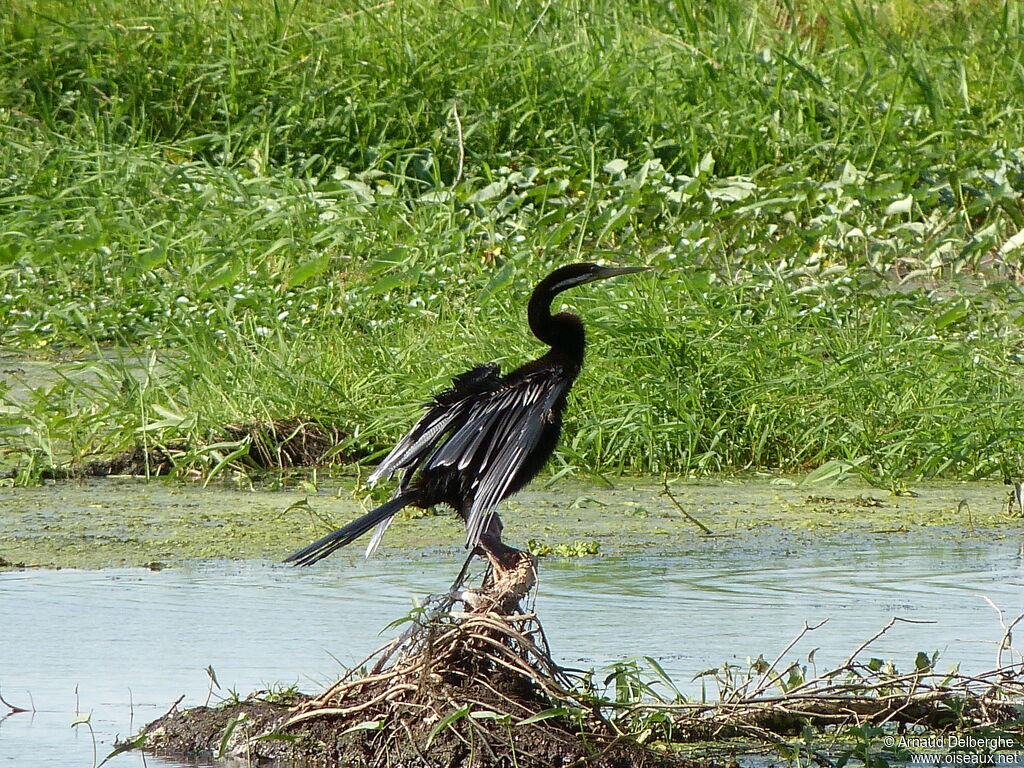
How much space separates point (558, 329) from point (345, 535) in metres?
0.93

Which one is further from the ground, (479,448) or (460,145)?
(460,145)

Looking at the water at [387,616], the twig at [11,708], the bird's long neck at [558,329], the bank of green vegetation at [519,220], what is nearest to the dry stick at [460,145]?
the bank of green vegetation at [519,220]

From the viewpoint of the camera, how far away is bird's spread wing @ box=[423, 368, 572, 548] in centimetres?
412

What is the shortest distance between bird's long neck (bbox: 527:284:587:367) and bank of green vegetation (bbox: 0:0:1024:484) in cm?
200

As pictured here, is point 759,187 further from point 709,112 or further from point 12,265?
point 12,265

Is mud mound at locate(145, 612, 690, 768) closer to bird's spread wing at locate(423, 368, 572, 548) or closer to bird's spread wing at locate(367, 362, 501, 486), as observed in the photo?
bird's spread wing at locate(423, 368, 572, 548)

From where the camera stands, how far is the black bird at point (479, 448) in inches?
162

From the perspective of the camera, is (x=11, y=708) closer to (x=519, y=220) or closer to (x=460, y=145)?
(x=519, y=220)

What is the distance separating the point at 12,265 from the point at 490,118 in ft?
9.42

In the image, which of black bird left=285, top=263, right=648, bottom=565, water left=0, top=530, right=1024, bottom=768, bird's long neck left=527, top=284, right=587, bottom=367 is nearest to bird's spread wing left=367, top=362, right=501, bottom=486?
black bird left=285, top=263, right=648, bottom=565

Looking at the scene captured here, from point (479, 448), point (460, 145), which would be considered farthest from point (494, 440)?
point (460, 145)

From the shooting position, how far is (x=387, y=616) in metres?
4.82

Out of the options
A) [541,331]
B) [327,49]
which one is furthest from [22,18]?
[541,331]

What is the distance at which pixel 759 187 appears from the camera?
9.52 m
